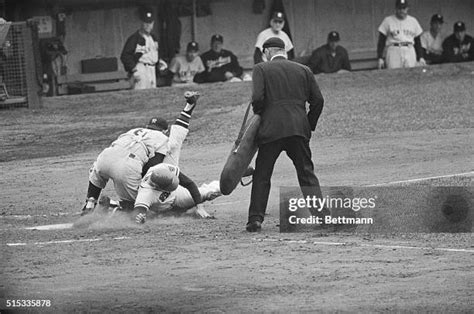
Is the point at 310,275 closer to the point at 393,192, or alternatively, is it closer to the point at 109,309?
the point at 109,309

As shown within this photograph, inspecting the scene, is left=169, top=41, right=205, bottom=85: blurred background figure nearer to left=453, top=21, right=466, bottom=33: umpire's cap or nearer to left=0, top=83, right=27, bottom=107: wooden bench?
left=0, top=83, right=27, bottom=107: wooden bench

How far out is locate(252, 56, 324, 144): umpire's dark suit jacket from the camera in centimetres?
1075

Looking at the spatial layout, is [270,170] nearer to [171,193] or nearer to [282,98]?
[282,98]

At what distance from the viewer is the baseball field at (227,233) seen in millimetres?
8547

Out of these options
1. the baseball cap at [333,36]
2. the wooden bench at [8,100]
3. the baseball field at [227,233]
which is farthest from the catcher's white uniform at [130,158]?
the baseball cap at [333,36]

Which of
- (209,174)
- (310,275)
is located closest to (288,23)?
(209,174)

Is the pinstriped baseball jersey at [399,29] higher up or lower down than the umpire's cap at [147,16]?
lower down

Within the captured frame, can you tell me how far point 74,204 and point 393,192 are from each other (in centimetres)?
335

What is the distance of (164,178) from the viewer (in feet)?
37.4

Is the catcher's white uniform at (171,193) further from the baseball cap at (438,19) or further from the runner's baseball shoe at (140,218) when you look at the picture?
the baseball cap at (438,19)

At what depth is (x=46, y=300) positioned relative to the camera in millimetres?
8523

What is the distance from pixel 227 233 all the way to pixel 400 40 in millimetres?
11880

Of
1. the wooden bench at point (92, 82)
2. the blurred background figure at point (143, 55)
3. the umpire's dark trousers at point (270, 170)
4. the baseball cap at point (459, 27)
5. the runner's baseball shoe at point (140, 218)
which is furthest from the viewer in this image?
the baseball cap at point (459, 27)

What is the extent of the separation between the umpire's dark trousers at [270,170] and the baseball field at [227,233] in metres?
0.26
